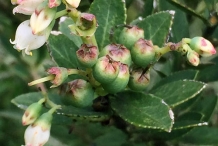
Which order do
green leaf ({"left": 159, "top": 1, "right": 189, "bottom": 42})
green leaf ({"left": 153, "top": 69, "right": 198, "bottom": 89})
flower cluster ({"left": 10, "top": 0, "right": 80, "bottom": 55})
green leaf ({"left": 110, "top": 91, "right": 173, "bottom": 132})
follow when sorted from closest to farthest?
flower cluster ({"left": 10, "top": 0, "right": 80, "bottom": 55}) < green leaf ({"left": 110, "top": 91, "right": 173, "bottom": 132}) < green leaf ({"left": 153, "top": 69, "right": 198, "bottom": 89}) < green leaf ({"left": 159, "top": 1, "right": 189, "bottom": 42})

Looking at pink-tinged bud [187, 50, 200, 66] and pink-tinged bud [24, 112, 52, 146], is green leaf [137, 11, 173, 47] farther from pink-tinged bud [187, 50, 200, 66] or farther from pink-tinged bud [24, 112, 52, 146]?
pink-tinged bud [24, 112, 52, 146]

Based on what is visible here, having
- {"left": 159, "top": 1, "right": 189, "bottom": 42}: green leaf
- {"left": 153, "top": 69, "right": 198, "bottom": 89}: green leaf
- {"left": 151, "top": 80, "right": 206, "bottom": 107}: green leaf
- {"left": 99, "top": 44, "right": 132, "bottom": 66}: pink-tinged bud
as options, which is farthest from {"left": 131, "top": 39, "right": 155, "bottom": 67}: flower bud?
{"left": 159, "top": 1, "right": 189, "bottom": 42}: green leaf

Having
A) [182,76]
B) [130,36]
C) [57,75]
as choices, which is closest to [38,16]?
[57,75]

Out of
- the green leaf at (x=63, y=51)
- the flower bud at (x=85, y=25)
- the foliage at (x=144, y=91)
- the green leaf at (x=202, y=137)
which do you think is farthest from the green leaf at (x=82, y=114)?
the green leaf at (x=202, y=137)

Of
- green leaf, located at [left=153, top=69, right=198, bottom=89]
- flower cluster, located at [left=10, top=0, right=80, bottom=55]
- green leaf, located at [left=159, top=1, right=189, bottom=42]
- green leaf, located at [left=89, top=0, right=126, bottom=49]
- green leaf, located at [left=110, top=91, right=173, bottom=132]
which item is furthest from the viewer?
green leaf, located at [left=159, top=1, right=189, bottom=42]

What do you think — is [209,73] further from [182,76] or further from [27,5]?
[27,5]

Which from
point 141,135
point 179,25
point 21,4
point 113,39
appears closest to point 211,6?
point 179,25
